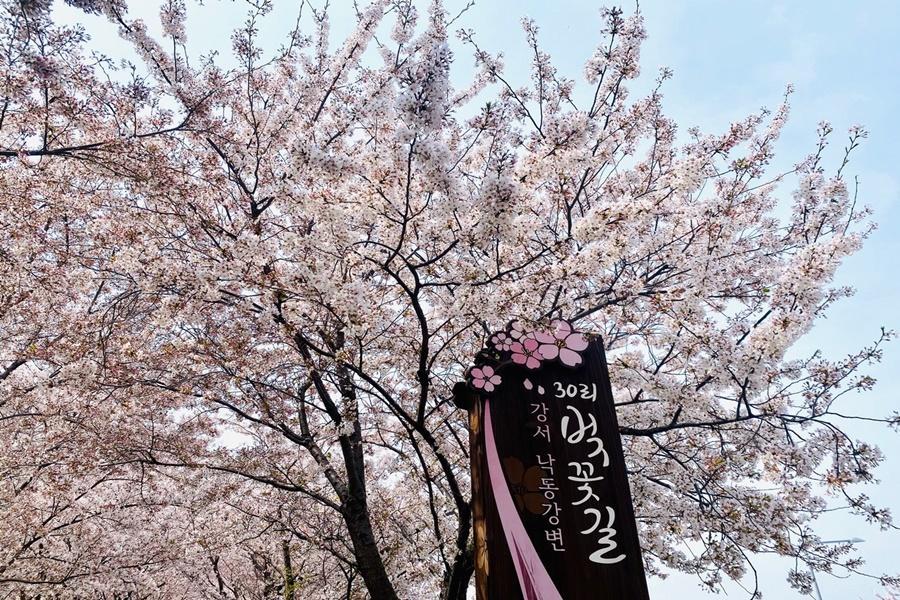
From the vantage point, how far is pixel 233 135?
6.46m

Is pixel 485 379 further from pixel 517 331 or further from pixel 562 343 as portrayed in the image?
pixel 562 343

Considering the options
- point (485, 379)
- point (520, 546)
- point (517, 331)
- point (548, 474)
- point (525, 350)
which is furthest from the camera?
point (517, 331)

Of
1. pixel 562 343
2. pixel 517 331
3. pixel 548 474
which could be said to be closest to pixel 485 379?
pixel 517 331

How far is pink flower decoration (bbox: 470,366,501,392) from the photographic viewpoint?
13.2ft

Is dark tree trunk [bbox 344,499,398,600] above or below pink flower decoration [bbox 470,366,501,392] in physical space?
below

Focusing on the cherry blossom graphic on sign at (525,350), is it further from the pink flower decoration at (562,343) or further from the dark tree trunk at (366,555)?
the dark tree trunk at (366,555)

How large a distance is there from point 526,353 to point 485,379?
403 millimetres

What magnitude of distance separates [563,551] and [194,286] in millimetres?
3692

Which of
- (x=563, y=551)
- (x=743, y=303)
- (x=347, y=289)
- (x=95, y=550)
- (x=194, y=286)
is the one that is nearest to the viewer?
(x=563, y=551)

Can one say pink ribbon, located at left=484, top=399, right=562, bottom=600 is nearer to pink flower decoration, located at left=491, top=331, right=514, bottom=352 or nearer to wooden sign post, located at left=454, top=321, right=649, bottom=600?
wooden sign post, located at left=454, top=321, right=649, bottom=600

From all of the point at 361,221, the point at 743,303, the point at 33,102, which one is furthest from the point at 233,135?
the point at 743,303

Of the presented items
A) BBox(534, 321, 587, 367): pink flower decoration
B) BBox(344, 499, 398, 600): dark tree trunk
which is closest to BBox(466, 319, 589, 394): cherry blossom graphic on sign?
BBox(534, 321, 587, 367): pink flower decoration

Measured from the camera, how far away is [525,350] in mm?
4160

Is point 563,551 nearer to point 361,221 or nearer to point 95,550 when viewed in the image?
point 361,221
